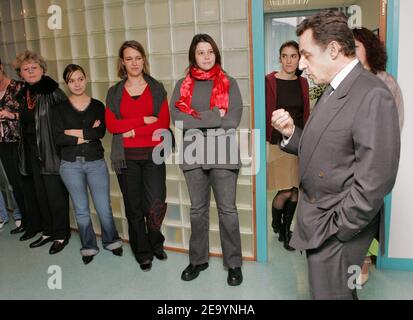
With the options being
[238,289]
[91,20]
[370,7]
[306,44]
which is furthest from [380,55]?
[370,7]

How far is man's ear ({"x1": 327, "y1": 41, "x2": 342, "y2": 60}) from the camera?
50.9 inches

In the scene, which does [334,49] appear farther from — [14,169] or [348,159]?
[14,169]

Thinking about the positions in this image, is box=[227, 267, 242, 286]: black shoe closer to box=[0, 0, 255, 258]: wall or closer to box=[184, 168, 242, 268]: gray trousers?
box=[184, 168, 242, 268]: gray trousers

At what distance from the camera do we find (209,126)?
2268mm

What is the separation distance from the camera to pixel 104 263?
9.23 ft

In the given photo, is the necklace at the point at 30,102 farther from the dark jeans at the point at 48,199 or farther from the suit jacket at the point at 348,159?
the suit jacket at the point at 348,159

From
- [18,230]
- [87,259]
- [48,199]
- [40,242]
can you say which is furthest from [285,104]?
[18,230]

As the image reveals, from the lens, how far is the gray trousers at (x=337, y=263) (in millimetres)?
1359

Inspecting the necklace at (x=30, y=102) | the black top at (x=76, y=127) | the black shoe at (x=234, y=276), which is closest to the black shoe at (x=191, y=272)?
the black shoe at (x=234, y=276)

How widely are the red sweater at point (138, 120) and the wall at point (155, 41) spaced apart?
29 cm

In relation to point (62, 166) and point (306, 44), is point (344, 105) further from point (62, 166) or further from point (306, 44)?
point (62, 166)

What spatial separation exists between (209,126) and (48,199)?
1.58 metres

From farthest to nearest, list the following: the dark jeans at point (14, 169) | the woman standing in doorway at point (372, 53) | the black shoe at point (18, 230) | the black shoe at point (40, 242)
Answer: the black shoe at point (18, 230) < the dark jeans at point (14, 169) < the black shoe at point (40, 242) < the woman standing in doorway at point (372, 53)

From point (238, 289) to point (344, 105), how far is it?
59.8 inches
